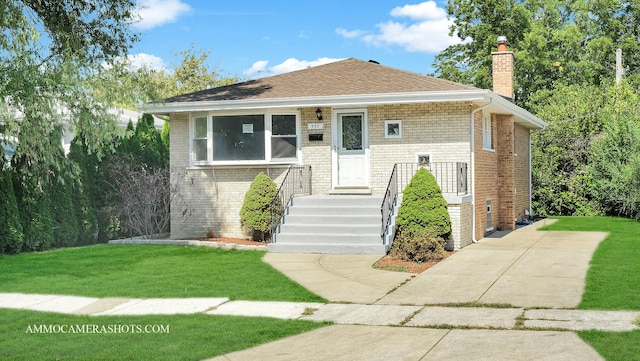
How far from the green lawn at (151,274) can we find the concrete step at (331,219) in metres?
1.24

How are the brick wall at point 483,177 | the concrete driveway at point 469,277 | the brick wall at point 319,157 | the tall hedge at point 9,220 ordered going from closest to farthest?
the concrete driveway at point 469,277 → the tall hedge at point 9,220 → the brick wall at point 319,157 → the brick wall at point 483,177

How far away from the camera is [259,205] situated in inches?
630

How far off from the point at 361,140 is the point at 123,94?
565 centimetres

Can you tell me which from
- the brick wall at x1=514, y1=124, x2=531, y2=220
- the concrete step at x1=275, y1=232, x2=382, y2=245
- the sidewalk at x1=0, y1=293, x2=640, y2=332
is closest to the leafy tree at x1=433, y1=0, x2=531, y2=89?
Result: the brick wall at x1=514, y1=124, x2=531, y2=220

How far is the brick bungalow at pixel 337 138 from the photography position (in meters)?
16.2

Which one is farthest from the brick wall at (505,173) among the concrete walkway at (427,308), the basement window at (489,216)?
the concrete walkway at (427,308)

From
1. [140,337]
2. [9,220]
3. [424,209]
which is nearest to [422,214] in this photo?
[424,209]

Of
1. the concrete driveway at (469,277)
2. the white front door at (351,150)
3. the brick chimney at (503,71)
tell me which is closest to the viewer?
the concrete driveway at (469,277)

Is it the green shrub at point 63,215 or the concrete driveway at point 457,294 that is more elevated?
the green shrub at point 63,215

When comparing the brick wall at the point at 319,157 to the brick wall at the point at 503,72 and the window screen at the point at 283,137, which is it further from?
the brick wall at the point at 503,72

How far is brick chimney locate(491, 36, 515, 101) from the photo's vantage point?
2180 cm

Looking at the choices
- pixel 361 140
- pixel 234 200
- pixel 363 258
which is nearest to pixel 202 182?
pixel 234 200

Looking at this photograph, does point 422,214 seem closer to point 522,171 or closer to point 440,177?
point 440,177

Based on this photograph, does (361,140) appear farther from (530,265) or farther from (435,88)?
(530,265)
